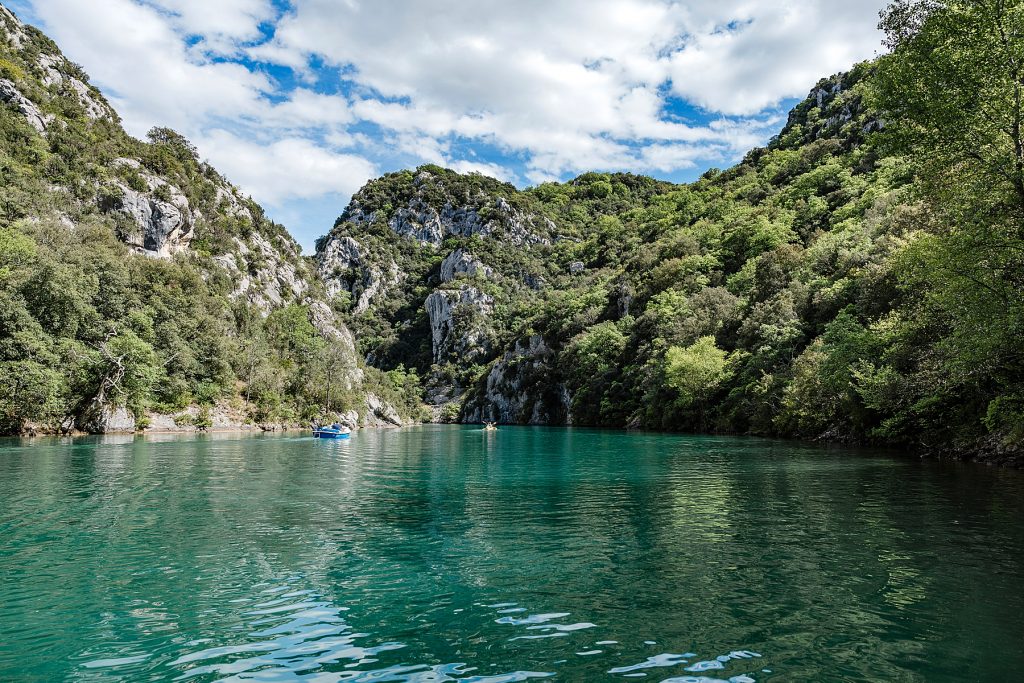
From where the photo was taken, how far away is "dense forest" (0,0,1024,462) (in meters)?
23.6

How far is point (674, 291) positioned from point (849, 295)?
55456 millimetres

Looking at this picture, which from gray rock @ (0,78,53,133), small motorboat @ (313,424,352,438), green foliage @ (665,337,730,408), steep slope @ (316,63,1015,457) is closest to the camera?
steep slope @ (316,63,1015,457)

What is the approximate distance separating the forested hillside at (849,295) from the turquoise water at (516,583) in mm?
9851

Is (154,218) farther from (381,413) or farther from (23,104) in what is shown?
(381,413)

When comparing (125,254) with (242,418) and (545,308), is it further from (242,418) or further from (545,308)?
(545,308)

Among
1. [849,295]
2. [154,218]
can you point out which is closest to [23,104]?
[154,218]

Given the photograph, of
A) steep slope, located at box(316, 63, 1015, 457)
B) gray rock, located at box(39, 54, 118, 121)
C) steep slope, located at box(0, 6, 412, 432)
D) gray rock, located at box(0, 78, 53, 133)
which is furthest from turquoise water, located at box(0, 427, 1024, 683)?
gray rock, located at box(39, 54, 118, 121)

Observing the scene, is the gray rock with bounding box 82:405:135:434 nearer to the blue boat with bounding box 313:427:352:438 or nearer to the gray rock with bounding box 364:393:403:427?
the blue boat with bounding box 313:427:352:438

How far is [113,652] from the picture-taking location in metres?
8.20

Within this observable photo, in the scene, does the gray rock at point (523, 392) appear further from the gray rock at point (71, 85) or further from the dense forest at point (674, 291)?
the gray rock at point (71, 85)

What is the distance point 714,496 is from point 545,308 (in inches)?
6114

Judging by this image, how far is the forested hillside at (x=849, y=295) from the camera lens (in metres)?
22.7

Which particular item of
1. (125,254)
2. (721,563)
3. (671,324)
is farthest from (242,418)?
(721,563)

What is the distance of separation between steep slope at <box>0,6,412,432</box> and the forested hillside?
5393 centimetres
